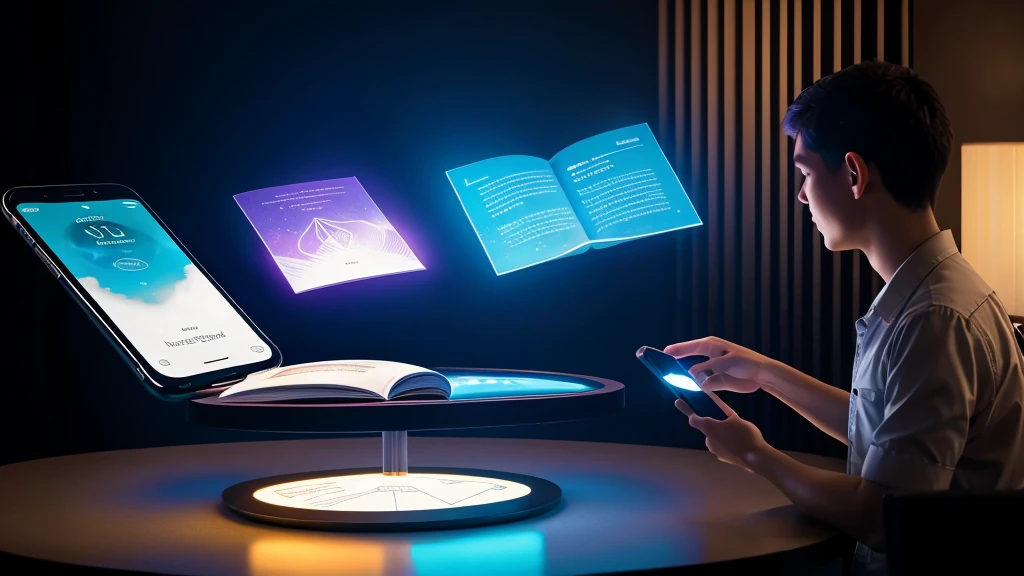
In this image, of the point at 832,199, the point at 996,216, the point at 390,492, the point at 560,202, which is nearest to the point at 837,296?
the point at 996,216

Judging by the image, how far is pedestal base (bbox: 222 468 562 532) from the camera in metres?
1.54

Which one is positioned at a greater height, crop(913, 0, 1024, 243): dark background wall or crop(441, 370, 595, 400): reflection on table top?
crop(913, 0, 1024, 243): dark background wall

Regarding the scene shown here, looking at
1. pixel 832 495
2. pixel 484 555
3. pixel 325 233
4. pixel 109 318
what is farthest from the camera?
pixel 325 233

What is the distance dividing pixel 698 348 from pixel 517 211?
2.17ft

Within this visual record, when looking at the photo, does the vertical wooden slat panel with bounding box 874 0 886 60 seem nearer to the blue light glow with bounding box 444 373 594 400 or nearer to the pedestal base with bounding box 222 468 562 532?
the blue light glow with bounding box 444 373 594 400

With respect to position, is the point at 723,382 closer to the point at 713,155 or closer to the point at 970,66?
the point at 713,155

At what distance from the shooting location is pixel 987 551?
1060 mm

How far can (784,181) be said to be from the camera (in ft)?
9.44

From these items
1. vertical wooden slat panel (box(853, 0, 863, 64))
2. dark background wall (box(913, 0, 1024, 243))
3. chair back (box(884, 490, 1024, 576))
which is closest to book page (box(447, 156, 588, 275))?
vertical wooden slat panel (box(853, 0, 863, 64))

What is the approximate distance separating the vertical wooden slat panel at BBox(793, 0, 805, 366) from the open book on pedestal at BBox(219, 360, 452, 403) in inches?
59.5

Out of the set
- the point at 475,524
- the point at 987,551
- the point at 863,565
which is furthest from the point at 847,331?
the point at 987,551

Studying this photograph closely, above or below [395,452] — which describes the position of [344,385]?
above

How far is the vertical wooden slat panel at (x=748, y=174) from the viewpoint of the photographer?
2881 mm

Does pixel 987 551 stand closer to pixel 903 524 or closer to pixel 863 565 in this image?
pixel 903 524
